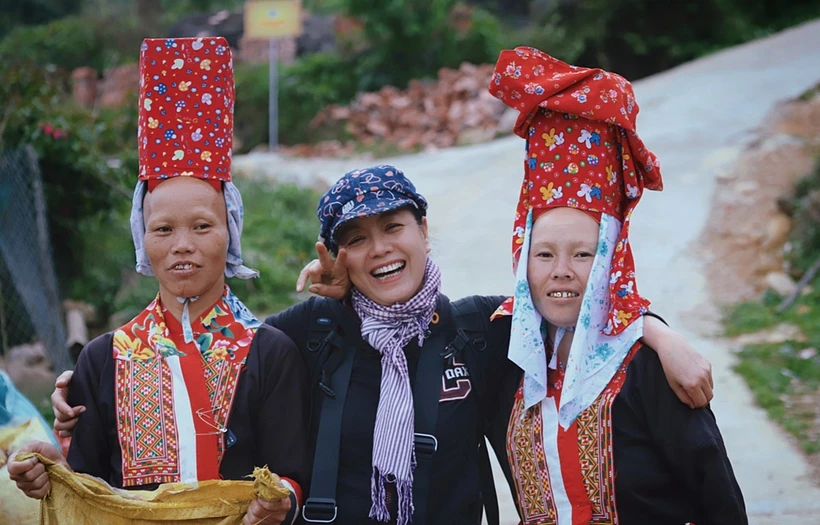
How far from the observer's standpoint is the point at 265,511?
2.27m

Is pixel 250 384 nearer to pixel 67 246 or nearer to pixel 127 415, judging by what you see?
pixel 127 415

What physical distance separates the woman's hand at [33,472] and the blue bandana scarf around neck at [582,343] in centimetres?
128

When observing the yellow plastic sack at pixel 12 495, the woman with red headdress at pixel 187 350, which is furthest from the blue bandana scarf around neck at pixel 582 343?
the yellow plastic sack at pixel 12 495

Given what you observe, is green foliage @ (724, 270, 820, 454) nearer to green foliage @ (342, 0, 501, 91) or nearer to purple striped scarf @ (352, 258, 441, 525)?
purple striped scarf @ (352, 258, 441, 525)

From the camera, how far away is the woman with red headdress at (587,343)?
2.49 metres

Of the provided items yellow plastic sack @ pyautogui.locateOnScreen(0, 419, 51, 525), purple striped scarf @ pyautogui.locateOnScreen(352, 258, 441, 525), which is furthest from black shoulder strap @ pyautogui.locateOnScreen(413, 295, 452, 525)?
yellow plastic sack @ pyautogui.locateOnScreen(0, 419, 51, 525)

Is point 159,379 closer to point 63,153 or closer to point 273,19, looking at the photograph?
point 63,153

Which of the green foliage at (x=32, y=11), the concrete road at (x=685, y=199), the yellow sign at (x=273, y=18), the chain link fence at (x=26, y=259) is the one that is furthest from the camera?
the green foliage at (x=32, y=11)

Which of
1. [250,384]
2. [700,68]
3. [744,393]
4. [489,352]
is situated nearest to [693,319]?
[744,393]

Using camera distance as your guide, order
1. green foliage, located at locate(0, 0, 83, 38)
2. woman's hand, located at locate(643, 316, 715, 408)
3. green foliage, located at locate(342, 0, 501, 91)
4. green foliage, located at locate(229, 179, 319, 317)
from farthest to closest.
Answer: green foliage, located at locate(0, 0, 83, 38) → green foliage, located at locate(342, 0, 501, 91) → green foliage, located at locate(229, 179, 319, 317) → woman's hand, located at locate(643, 316, 715, 408)

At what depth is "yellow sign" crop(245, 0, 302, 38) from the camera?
13664mm

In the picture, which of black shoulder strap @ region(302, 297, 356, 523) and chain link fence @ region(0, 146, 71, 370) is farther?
chain link fence @ region(0, 146, 71, 370)

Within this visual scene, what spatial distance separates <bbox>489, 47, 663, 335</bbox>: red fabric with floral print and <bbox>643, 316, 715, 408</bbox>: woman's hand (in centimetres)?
12

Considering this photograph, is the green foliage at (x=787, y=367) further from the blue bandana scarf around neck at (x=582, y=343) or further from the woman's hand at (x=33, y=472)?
the woman's hand at (x=33, y=472)
